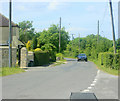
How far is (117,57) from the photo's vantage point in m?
22.7

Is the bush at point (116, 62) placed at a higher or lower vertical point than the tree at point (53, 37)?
lower

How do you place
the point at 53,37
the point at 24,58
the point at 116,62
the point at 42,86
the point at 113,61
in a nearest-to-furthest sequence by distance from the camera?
1. the point at 42,86
2. the point at 116,62
3. the point at 113,61
4. the point at 24,58
5. the point at 53,37

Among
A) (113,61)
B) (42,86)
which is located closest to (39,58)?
(113,61)

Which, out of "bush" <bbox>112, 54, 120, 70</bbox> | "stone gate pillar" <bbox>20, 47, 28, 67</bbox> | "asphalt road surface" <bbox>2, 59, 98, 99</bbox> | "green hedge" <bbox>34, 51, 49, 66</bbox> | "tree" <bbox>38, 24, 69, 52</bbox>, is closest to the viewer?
"asphalt road surface" <bbox>2, 59, 98, 99</bbox>

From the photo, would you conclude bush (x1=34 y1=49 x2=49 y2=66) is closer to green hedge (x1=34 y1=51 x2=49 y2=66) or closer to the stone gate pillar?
green hedge (x1=34 y1=51 x2=49 y2=66)

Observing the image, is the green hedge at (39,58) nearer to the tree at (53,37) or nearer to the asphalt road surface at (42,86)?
the tree at (53,37)

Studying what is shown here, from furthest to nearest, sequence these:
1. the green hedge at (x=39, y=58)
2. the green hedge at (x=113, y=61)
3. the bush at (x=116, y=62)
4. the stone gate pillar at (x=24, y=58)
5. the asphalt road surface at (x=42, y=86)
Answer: the green hedge at (x=39, y=58) < the stone gate pillar at (x=24, y=58) < the green hedge at (x=113, y=61) < the bush at (x=116, y=62) < the asphalt road surface at (x=42, y=86)

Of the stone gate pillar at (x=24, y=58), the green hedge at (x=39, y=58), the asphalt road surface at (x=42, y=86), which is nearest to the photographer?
the asphalt road surface at (x=42, y=86)

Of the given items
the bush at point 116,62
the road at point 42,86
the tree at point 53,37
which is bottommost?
the road at point 42,86

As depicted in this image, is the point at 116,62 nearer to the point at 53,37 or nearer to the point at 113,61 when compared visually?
Result: the point at 113,61

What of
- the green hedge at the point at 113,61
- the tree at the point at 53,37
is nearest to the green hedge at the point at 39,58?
the green hedge at the point at 113,61

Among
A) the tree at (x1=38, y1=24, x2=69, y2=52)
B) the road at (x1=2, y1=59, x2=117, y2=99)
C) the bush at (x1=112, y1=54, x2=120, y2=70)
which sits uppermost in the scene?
the tree at (x1=38, y1=24, x2=69, y2=52)

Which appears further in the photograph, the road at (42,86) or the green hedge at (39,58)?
the green hedge at (39,58)

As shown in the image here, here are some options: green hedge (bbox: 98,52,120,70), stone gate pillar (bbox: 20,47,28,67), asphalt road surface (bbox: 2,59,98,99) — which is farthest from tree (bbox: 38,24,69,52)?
asphalt road surface (bbox: 2,59,98,99)
